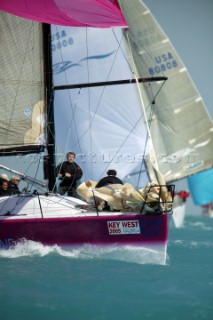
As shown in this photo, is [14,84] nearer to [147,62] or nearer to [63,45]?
[63,45]

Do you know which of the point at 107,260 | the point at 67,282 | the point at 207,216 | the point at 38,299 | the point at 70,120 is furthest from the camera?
the point at 207,216

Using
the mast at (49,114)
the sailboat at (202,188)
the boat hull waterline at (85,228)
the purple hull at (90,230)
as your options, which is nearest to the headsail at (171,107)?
the sailboat at (202,188)

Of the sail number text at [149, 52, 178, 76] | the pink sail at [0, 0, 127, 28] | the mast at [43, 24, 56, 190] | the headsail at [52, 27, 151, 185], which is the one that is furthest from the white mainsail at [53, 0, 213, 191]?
the pink sail at [0, 0, 127, 28]

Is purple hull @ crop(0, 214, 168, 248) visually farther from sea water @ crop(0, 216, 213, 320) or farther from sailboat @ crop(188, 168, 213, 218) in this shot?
sailboat @ crop(188, 168, 213, 218)

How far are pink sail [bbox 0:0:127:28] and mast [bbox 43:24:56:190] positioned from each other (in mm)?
1098

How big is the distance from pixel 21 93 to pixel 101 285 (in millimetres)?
6087

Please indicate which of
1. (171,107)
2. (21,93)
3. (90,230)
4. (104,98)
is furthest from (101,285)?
(171,107)

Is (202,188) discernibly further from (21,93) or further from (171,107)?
(21,93)

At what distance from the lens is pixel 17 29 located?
1616cm

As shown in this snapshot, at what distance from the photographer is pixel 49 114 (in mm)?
15992

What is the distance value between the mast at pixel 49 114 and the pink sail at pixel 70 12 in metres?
1.10

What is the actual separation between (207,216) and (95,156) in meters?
31.5

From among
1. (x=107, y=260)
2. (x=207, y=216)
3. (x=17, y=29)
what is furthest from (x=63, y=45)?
(x=207, y=216)

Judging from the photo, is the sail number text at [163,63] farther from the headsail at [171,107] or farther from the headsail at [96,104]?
the headsail at [96,104]
